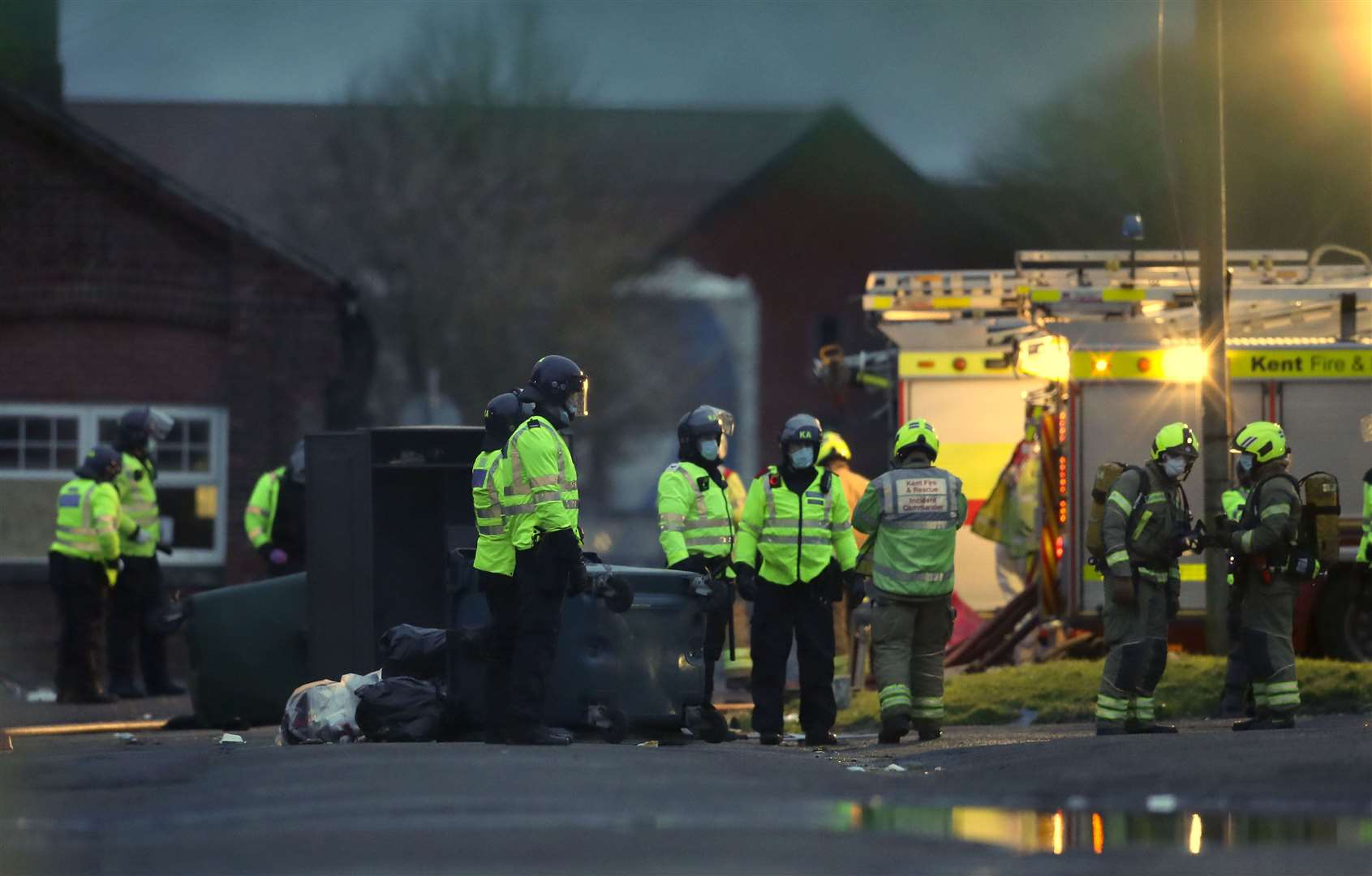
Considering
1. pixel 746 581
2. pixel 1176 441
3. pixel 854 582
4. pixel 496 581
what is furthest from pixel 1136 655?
pixel 496 581

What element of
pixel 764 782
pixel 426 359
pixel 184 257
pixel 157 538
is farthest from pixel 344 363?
pixel 426 359

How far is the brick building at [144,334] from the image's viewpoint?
23.1 metres

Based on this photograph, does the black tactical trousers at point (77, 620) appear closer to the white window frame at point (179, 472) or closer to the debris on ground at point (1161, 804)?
the white window frame at point (179, 472)

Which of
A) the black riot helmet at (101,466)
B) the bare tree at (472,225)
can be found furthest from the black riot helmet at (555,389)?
the bare tree at (472,225)

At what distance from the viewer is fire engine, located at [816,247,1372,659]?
16922mm

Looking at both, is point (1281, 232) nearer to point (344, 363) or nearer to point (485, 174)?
point (344, 363)

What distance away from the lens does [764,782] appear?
968 centimetres

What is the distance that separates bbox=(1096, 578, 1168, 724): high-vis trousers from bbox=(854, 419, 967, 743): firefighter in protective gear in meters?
0.92

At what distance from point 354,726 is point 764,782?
10.1 ft

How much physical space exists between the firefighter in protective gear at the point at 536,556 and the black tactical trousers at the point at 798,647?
5.44 ft

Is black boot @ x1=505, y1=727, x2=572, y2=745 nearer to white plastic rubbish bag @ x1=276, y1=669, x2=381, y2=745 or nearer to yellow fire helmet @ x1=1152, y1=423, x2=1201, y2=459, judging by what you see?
white plastic rubbish bag @ x1=276, y1=669, x2=381, y2=745

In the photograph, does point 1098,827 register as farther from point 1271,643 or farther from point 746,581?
point 1271,643

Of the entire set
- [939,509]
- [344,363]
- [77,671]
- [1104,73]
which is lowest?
[77,671]

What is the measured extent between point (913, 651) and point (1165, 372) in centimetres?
512
